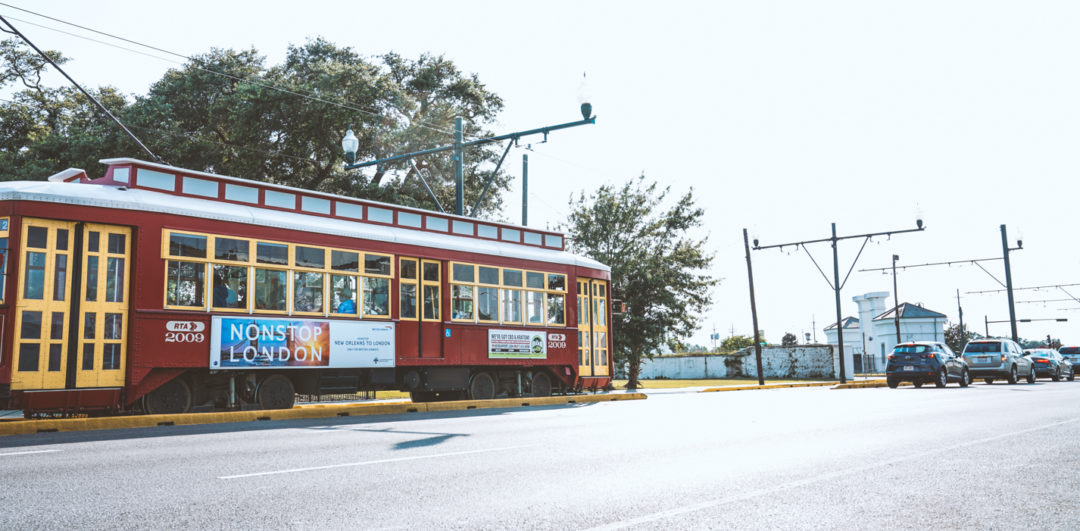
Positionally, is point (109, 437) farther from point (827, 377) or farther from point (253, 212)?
point (827, 377)

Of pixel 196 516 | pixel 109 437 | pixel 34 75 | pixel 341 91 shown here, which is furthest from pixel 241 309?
pixel 34 75

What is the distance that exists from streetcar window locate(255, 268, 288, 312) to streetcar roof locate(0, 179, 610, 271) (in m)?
0.83

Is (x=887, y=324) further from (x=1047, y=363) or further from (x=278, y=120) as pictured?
A: (x=278, y=120)

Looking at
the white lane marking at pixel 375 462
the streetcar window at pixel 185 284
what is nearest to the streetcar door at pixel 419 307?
the streetcar window at pixel 185 284

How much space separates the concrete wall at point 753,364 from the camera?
51812 mm

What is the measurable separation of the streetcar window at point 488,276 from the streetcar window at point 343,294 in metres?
3.24

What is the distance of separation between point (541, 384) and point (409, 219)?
17.6 feet

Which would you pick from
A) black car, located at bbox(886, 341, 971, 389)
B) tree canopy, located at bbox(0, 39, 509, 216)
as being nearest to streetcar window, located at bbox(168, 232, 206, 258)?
tree canopy, located at bbox(0, 39, 509, 216)

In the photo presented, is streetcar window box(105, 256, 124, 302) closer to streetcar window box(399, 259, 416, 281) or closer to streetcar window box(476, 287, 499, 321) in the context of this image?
streetcar window box(399, 259, 416, 281)

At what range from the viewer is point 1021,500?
5.69 m

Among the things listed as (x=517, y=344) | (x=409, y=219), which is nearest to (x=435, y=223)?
(x=409, y=219)

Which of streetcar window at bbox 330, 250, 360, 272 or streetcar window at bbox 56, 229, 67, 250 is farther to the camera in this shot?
streetcar window at bbox 330, 250, 360, 272

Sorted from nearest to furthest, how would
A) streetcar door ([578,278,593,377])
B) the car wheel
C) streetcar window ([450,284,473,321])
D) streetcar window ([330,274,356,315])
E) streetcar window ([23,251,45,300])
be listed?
streetcar window ([23,251,45,300]) < streetcar window ([330,274,356,315]) < streetcar window ([450,284,473,321]) < streetcar door ([578,278,593,377]) < the car wheel

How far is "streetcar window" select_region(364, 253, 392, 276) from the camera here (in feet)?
51.5
